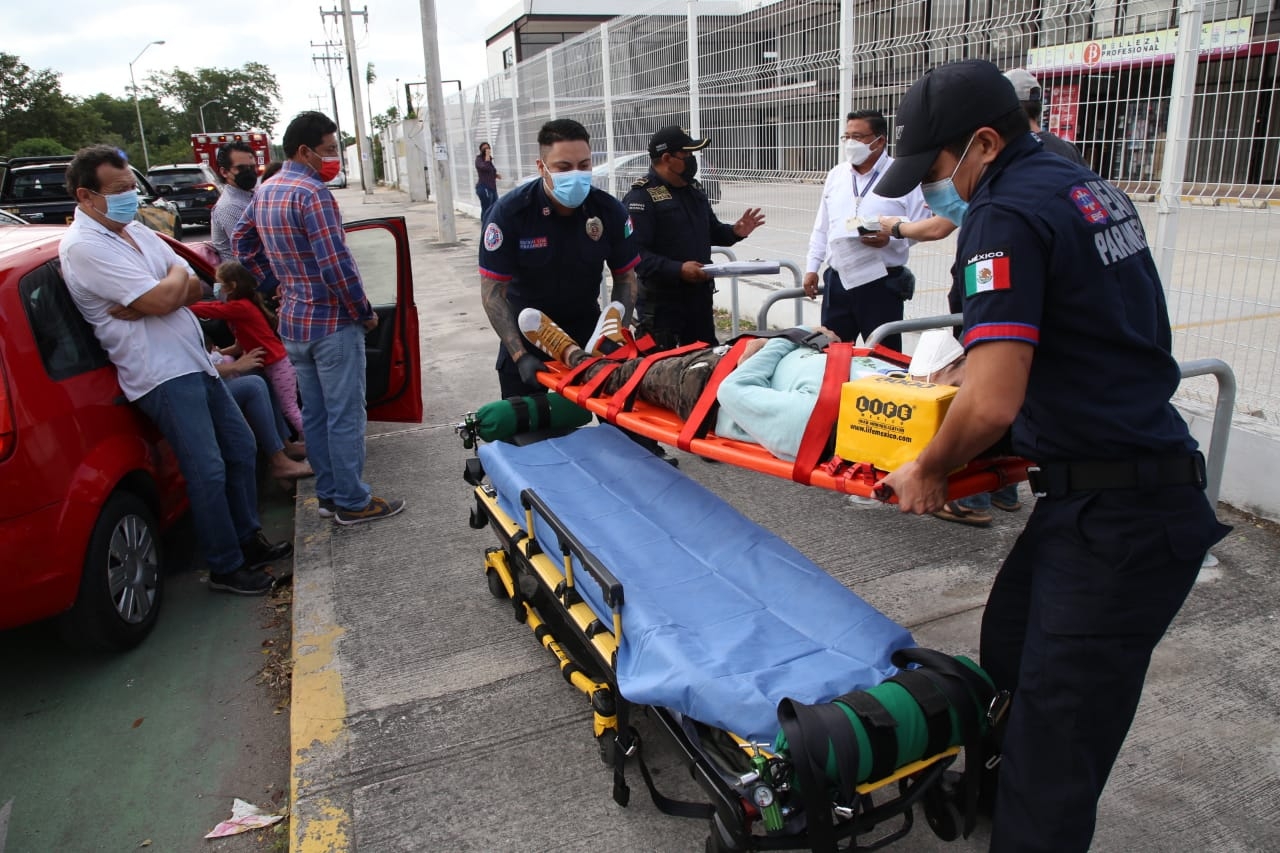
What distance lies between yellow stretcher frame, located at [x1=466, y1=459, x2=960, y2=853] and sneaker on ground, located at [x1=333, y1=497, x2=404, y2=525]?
1.06 m

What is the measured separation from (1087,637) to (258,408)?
423cm

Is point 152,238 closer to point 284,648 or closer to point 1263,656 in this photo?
point 284,648

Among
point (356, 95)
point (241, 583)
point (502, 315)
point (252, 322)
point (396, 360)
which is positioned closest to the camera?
point (502, 315)

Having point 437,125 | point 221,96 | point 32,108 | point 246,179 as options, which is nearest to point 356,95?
point 32,108

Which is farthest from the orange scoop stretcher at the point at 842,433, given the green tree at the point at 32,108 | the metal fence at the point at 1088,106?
the green tree at the point at 32,108

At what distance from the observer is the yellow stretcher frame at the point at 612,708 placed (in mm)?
1885

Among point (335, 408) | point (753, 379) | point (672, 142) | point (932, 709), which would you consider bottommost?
point (932, 709)

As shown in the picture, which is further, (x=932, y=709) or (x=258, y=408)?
(x=258, y=408)

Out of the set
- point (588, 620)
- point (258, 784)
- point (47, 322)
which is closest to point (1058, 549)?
point (588, 620)

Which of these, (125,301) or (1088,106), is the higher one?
(1088,106)

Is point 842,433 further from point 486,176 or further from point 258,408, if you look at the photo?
point 486,176

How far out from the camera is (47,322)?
3293mm

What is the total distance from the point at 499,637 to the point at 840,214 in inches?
116

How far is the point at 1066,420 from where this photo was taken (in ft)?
5.77
